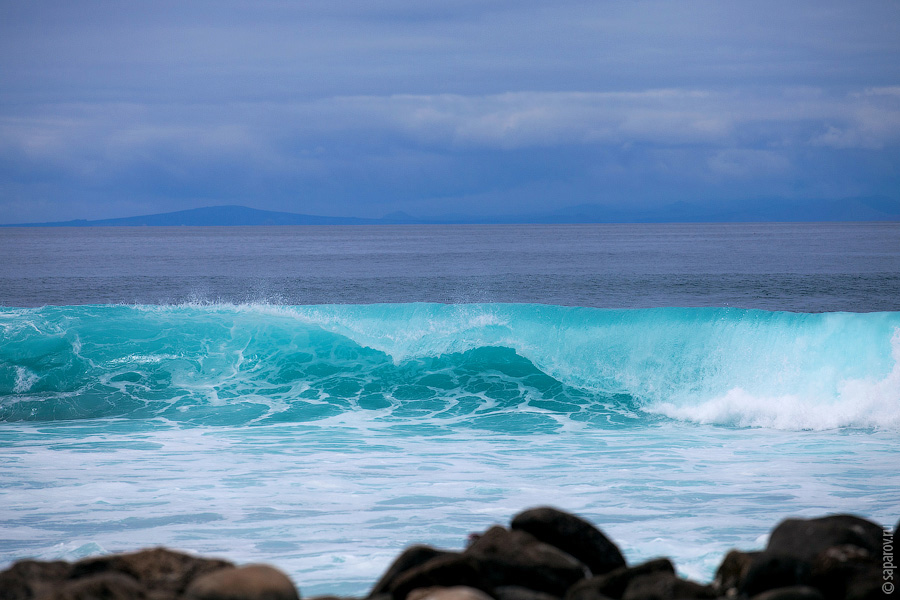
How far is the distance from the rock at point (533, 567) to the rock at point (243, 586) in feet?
3.29

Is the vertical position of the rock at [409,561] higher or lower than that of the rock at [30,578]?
lower

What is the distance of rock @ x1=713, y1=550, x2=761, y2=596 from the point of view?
13.4 ft

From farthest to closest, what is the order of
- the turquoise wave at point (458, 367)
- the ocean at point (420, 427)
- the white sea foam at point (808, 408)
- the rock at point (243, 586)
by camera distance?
the turquoise wave at point (458, 367)
the white sea foam at point (808, 408)
the ocean at point (420, 427)
the rock at point (243, 586)

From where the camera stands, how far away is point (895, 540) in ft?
13.4

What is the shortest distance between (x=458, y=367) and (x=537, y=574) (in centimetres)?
1194

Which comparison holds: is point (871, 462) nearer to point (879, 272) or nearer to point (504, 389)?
point (504, 389)

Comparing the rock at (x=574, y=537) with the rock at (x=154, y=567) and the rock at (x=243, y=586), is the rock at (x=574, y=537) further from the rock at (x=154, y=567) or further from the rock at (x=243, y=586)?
the rock at (x=154, y=567)

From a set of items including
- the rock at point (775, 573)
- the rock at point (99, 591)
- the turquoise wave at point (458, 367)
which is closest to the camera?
the rock at point (99, 591)

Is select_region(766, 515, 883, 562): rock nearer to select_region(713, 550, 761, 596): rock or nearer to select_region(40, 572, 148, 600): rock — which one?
select_region(713, 550, 761, 596): rock

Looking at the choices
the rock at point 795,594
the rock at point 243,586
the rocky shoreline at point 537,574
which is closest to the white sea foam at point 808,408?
the rocky shoreline at point 537,574

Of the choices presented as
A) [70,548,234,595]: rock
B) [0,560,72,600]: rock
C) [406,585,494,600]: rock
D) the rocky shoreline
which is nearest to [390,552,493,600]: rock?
the rocky shoreline

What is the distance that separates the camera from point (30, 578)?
367 cm

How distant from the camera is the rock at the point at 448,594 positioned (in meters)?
3.38

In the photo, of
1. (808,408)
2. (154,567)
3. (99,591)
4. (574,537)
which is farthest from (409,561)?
(808,408)
